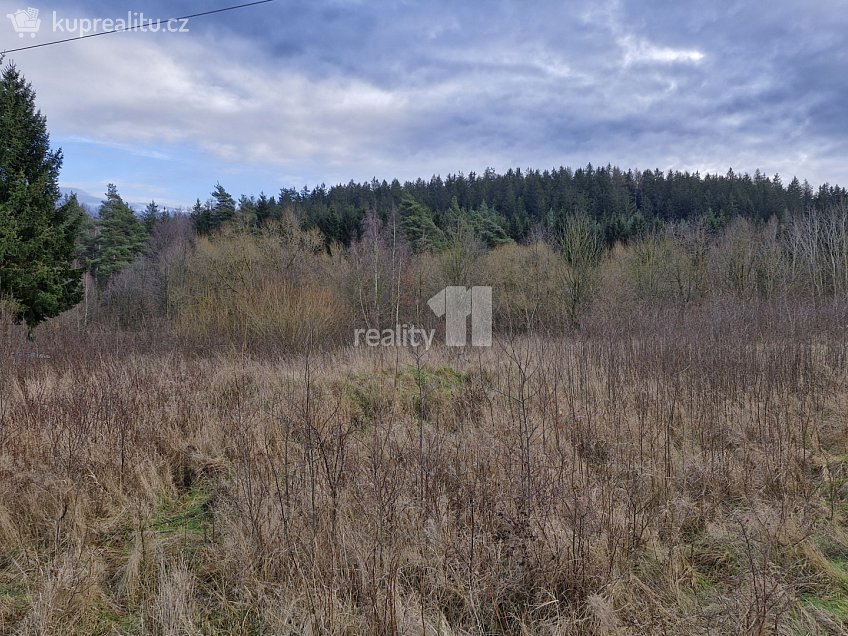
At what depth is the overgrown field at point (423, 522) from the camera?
2.21 meters

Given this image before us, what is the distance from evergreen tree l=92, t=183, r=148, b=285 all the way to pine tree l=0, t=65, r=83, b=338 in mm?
21458

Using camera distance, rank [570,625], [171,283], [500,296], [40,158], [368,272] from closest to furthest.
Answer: [570,625] → [40,158] → [368,272] → [500,296] → [171,283]

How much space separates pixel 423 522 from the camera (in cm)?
274

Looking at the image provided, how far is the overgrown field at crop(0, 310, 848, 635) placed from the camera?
221 cm

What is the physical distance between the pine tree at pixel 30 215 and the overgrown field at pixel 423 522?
12.1m

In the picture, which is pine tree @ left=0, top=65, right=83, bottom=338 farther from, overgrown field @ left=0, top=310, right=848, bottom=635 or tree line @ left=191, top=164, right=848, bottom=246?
tree line @ left=191, top=164, right=848, bottom=246

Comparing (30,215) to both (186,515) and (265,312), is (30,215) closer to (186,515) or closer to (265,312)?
(265,312)

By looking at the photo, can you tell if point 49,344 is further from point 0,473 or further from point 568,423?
point 568,423

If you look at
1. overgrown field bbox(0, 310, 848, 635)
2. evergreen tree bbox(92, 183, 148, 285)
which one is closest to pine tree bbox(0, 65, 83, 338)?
overgrown field bbox(0, 310, 848, 635)

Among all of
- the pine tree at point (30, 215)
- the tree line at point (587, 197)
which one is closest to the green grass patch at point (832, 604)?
the pine tree at point (30, 215)

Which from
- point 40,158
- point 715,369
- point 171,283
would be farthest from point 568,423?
point 171,283

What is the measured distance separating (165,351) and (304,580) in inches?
320

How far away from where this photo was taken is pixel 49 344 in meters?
8.16

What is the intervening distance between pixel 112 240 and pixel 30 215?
81.6ft
